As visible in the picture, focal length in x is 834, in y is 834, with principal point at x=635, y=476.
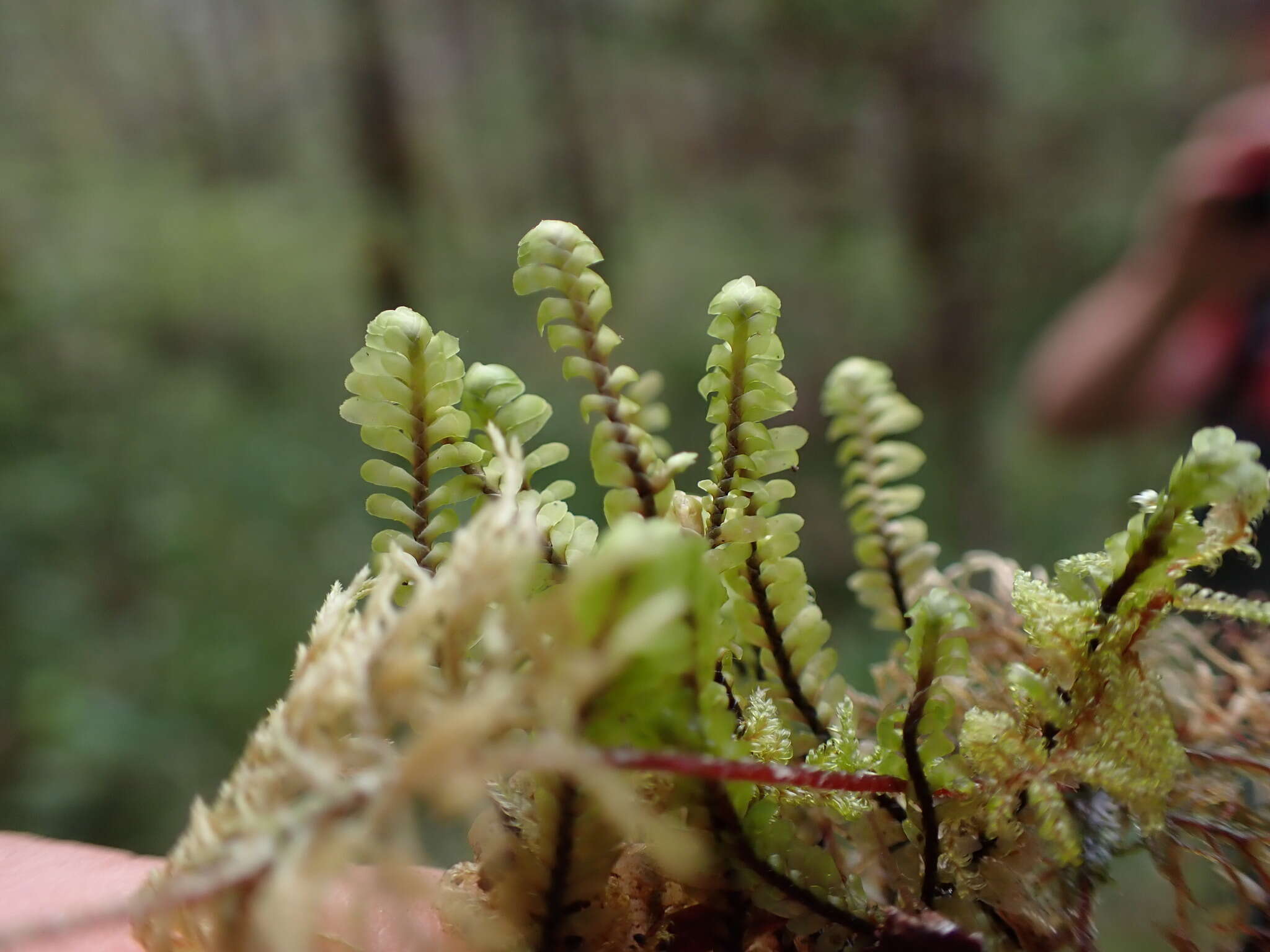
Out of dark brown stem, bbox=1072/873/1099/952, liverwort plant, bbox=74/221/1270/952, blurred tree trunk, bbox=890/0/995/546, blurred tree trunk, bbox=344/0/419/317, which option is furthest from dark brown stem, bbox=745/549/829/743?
blurred tree trunk, bbox=890/0/995/546

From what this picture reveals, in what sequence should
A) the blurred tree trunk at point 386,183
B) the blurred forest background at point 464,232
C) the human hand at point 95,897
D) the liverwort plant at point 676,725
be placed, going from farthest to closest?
1. the blurred tree trunk at point 386,183
2. the blurred forest background at point 464,232
3. the human hand at point 95,897
4. the liverwort plant at point 676,725

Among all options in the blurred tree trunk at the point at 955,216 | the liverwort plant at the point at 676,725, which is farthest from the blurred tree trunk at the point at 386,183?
the liverwort plant at the point at 676,725

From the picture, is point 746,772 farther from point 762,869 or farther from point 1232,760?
point 1232,760

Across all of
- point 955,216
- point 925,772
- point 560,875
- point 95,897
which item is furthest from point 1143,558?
point 955,216

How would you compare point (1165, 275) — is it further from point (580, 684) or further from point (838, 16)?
point (838, 16)

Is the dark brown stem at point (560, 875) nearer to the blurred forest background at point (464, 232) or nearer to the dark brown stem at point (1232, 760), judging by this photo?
the dark brown stem at point (1232, 760)

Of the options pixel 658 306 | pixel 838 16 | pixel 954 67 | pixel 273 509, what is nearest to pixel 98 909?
pixel 273 509

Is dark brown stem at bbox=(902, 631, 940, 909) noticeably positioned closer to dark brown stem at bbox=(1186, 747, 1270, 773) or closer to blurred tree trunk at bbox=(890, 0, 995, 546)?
dark brown stem at bbox=(1186, 747, 1270, 773)
